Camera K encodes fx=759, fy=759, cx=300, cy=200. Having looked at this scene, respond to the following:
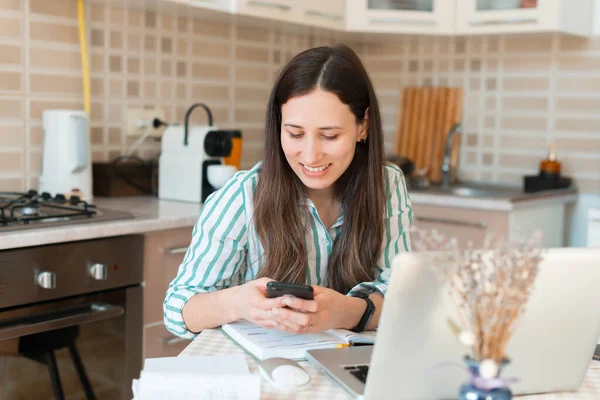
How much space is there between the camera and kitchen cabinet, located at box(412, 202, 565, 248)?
9.13 feet

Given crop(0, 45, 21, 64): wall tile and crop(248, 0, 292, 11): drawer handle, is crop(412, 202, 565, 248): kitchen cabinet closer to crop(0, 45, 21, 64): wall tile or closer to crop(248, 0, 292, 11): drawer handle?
crop(248, 0, 292, 11): drawer handle

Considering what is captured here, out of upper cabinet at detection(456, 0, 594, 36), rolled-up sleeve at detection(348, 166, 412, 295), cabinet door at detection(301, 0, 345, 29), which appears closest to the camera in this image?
rolled-up sleeve at detection(348, 166, 412, 295)

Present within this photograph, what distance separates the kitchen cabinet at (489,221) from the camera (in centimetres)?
278

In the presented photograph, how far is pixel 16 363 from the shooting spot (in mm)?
1930

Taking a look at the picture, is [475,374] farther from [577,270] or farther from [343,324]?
[343,324]

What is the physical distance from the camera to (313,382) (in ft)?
3.63

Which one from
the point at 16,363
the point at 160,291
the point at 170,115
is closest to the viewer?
the point at 16,363

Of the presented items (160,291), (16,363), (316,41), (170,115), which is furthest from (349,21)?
(16,363)

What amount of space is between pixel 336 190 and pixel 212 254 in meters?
0.34

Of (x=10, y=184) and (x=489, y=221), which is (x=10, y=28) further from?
(x=489, y=221)

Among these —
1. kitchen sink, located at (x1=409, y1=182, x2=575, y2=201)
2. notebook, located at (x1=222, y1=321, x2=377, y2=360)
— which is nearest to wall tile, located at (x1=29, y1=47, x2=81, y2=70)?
kitchen sink, located at (x1=409, y1=182, x2=575, y2=201)

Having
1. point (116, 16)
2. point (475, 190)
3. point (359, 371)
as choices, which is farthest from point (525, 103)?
point (359, 371)

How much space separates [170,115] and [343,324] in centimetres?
179

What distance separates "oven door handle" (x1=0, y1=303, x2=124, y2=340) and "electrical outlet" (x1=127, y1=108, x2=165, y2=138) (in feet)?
2.88
